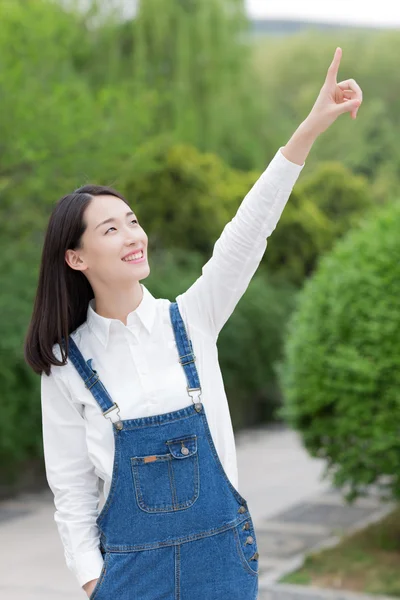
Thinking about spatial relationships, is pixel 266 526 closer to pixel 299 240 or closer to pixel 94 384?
pixel 94 384

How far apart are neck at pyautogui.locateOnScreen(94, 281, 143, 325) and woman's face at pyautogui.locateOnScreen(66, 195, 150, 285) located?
0.11 ft

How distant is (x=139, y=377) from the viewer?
2.02m

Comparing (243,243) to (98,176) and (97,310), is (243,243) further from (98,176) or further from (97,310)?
(98,176)

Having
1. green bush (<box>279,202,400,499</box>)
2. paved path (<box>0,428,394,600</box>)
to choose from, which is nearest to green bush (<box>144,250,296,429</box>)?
paved path (<box>0,428,394,600</box>)

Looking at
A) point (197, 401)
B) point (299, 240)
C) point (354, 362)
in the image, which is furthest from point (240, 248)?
point (299, 240)

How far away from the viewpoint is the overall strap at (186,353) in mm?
2016

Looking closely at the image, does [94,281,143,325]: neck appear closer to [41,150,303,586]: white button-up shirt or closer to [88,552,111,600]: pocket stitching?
[41,150,303,586]: white button-up shirt

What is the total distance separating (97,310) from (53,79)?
882cm

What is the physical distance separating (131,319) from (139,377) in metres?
0.15

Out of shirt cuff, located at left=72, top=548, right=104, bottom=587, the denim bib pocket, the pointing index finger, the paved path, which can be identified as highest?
the pointing index finger

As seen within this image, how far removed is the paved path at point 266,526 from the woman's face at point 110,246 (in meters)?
3.01

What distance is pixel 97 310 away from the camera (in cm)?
217

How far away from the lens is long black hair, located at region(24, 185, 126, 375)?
2.09 m

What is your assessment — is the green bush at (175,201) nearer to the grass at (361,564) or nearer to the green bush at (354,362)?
the green bush at (354,362)
